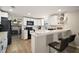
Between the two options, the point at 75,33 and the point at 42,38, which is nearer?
the point at 75,33

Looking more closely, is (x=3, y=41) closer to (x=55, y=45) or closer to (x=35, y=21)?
(x=35, y=21)

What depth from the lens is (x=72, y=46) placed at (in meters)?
1.41

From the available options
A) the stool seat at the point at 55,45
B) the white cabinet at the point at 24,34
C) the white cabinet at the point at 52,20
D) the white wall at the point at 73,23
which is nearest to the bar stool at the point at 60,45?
the stool seat at the point at 55,45

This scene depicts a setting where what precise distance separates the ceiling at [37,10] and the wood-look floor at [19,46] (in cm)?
43

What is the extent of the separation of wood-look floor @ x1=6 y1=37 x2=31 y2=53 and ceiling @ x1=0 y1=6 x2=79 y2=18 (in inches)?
16.7

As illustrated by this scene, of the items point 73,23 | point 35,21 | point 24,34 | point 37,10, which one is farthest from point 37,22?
point 73,23

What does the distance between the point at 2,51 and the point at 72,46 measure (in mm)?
1149

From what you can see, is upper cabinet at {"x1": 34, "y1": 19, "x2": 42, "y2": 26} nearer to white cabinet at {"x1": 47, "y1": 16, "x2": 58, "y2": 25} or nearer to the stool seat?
white cabinet at {"x1": 47, "y1": 16, "x2": 58, "y2": 25}

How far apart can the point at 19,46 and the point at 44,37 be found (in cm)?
46

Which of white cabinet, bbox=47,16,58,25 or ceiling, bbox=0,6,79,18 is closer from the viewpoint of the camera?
ceiling, bbox=0,6,79,18

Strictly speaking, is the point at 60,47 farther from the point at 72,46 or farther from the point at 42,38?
the point at 42,38

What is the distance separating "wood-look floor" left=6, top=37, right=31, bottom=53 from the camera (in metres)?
1.23

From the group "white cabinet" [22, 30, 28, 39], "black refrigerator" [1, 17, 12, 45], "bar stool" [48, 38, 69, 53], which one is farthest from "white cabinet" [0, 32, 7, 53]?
"bar stool" [48, 38, 69, 53]
